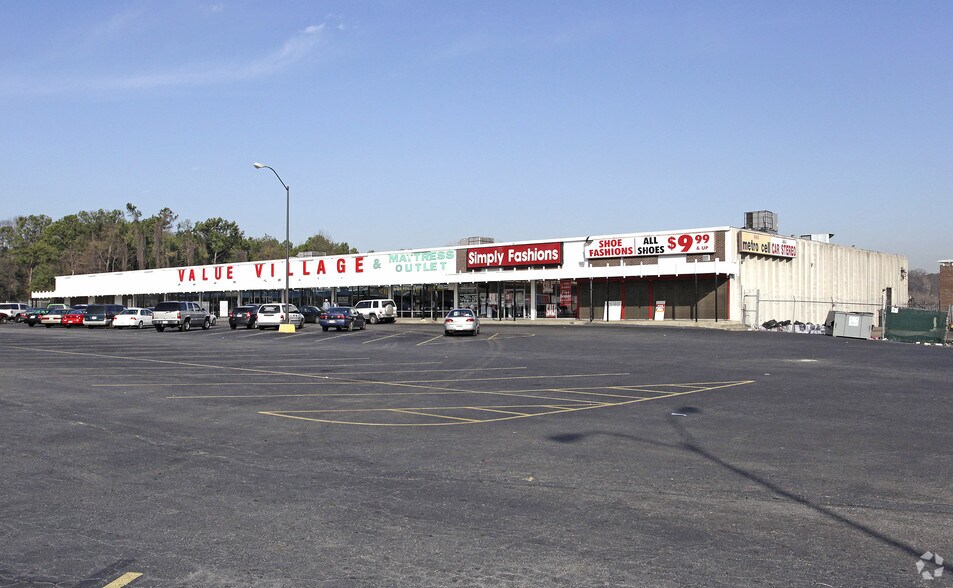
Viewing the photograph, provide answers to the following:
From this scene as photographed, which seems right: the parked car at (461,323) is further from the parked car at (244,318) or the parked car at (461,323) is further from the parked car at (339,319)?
the parked car at (244,318)

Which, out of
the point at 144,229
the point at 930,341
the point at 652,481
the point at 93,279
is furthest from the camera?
the point at 144,229

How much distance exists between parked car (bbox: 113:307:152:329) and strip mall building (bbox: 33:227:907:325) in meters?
18.4

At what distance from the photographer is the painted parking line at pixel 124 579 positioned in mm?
5086

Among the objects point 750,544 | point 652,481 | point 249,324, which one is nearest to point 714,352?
point 652,481

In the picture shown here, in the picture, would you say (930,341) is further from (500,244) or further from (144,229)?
(144,229)

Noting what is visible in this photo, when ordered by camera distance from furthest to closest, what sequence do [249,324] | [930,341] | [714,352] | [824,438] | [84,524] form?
[249,324] < [930,341] < [714,352] < [824,438] < [84,524]

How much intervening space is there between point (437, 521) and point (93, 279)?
9819 cm

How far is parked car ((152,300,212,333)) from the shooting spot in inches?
1852

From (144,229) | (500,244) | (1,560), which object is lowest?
(1,560)

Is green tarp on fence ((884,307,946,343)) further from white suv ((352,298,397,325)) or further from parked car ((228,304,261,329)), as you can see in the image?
parked car ((228,304,261,329))

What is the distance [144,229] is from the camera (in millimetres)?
135125

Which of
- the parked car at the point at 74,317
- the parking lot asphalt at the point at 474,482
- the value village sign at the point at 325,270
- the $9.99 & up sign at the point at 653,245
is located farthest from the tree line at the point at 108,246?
the parking lot asphalt at the point at 474,482

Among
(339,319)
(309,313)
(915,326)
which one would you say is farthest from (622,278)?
(309,313)

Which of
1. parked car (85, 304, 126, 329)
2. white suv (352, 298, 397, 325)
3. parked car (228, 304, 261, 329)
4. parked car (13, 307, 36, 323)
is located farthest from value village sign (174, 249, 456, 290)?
parked car (13, 307, 36, 323)
